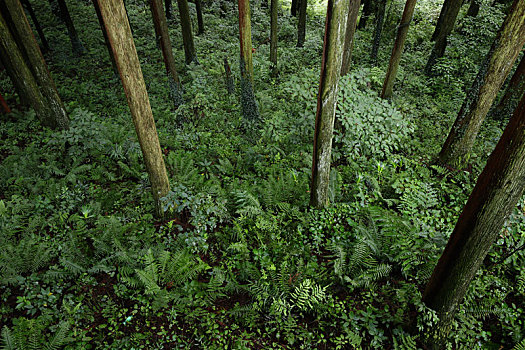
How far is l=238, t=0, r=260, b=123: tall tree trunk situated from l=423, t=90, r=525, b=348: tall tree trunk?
7568 mm

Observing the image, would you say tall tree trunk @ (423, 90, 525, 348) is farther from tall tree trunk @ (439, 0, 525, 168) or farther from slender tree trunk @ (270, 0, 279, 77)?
slender tree trunk @ (270, 0, 279, 77)

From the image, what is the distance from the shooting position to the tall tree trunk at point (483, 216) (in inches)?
91.7

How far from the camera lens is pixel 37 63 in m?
7.36

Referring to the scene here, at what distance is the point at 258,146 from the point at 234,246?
12.9 feet

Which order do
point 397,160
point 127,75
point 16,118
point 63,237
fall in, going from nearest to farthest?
point 127,75 → point 63,237 → point 397,160 → point 16,118

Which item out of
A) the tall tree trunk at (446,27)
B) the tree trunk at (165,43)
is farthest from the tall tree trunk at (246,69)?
the tall tree trunk at (446,27)

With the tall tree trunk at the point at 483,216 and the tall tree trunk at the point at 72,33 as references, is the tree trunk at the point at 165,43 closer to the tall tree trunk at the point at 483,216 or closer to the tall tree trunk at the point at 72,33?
the tall tree trunk at the point at 72,33

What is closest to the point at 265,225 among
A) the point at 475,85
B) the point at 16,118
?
the point at 475,85

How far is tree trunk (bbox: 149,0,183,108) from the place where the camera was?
8.88m

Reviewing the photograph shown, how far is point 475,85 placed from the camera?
5.73 m

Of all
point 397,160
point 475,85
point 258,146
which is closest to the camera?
point 475,85

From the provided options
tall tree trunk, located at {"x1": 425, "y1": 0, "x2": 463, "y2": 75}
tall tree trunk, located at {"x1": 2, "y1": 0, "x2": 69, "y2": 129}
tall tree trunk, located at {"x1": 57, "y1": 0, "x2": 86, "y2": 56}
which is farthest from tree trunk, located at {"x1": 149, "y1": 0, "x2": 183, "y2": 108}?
tall tree trunk, located at {"x1": 425, "y1": 0, "x2": 463, "y2": 75}

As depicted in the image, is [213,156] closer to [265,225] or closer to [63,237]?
[265,225]

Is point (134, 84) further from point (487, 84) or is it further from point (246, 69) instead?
point (487, 84)
